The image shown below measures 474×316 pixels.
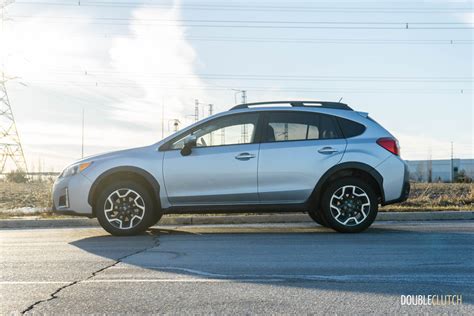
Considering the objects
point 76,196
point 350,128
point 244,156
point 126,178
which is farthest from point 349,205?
point 76,196

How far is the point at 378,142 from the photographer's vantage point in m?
8.93

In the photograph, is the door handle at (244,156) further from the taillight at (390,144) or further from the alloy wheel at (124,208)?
the taillight at (390,144)

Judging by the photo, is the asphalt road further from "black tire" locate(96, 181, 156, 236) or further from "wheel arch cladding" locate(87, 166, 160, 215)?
"wheel arch cladding" locate(87, 166, 160, 215)

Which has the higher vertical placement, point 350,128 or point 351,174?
point 350,128

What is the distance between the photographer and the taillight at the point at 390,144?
29.3ft

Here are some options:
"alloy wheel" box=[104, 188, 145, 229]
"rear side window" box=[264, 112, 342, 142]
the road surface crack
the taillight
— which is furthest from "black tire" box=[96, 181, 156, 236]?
the taillight

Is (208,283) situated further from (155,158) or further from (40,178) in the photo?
(40,178)

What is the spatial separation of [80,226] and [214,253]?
4.96 m

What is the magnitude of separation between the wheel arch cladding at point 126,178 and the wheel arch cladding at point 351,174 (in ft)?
7.24

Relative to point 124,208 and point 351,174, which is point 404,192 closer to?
point 351,174

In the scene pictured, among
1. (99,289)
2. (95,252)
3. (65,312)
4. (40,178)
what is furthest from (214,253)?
(40,178)

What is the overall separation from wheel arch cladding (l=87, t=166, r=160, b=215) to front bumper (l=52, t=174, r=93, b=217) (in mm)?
72

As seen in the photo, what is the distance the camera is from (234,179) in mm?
8727

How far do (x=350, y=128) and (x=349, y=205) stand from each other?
1.12 m
